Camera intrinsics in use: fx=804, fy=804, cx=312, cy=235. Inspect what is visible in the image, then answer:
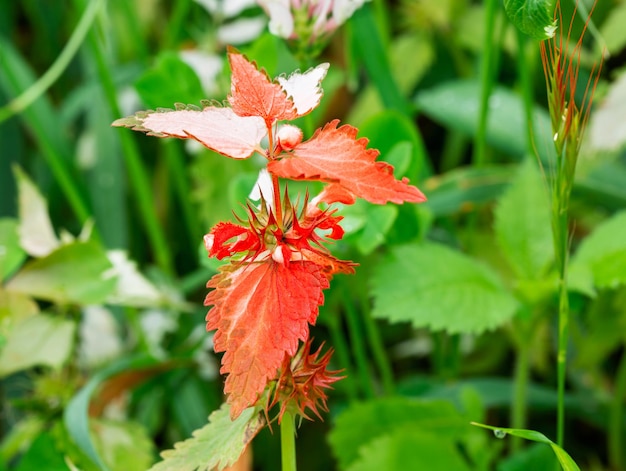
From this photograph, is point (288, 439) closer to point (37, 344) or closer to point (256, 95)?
point (256, 95)

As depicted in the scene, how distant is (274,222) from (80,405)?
0.30 m

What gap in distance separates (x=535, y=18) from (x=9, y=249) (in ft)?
1.50

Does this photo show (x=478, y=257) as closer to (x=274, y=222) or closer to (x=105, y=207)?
(x=105, y=207)

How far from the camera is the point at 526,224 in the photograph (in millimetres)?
623

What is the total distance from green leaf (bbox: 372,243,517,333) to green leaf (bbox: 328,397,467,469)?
2.8 inches

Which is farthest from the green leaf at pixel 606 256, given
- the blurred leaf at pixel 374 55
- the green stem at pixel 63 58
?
the green stem at pixel 63 58

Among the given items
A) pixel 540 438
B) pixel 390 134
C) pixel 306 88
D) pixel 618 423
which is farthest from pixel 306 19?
pixel 618 423

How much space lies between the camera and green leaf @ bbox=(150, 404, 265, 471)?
348mm

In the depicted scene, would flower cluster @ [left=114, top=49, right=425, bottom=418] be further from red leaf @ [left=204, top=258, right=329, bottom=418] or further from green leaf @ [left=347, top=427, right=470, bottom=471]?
green leaf @ [left=347, top=427, right=470, bottom=471]

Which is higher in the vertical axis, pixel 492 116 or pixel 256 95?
pixel 256 95

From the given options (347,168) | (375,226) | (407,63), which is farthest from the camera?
(407,63)

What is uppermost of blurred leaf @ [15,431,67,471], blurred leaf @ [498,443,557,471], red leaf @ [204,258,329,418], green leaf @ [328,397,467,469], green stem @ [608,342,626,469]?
red leaf @ [204,258,329,418]

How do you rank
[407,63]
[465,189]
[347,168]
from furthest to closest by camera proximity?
[407,63]
[465,189]
[347,168]

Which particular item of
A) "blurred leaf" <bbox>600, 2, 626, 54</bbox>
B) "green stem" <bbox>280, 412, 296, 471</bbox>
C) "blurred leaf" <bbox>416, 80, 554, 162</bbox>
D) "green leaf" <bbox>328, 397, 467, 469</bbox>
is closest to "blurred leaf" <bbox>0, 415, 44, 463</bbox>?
"green leaf" <bbox>328, 397, 467, 469</bbox>
